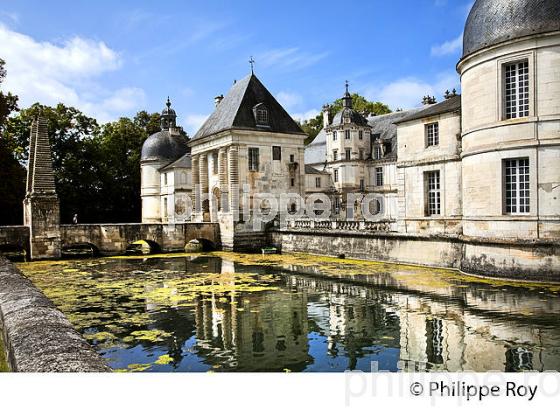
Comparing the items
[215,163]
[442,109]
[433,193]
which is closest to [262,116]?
[215,163]

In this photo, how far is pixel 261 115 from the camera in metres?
24.1

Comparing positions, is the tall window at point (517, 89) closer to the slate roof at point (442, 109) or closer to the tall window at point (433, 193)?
the slate roof at point (442, 109)

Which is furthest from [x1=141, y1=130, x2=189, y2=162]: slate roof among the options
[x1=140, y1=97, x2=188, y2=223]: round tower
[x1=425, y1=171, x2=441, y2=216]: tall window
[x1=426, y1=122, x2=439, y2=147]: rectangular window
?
[x1=425, y1=171, x2=441, y2=216]: tall window

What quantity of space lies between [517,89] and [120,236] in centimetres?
1604

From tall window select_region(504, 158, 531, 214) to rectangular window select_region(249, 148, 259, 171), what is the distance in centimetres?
1323

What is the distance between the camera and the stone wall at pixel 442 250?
37.3 feet

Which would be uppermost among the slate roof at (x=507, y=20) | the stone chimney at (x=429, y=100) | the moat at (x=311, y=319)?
the stone chimney at (x=429, y=100)

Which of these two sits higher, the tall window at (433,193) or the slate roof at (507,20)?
the slate roof at (507,20)

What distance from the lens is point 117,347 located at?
712cm

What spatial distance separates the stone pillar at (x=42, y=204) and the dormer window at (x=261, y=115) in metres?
9.27

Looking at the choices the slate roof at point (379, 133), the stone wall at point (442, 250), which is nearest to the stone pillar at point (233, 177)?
the stone wall at point (442, 250)

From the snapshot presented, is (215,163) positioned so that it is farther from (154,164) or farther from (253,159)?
(154,164)

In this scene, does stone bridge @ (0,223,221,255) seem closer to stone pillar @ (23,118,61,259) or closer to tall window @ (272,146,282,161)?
stone pillar @ (23,118,61,259)

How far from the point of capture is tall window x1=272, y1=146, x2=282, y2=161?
24.2 meters
